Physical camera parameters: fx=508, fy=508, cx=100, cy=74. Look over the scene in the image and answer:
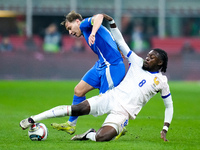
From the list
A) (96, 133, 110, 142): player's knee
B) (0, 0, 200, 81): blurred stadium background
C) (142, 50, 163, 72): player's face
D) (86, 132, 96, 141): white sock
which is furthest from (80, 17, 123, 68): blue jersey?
(0, 0, 200, 81): blurred stadium background

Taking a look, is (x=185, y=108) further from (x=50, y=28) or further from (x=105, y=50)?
(x=50, y=28)

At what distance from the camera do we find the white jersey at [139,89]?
7.82 m

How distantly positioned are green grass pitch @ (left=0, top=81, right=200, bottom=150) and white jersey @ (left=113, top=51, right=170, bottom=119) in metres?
0.58

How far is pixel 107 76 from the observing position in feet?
27.4

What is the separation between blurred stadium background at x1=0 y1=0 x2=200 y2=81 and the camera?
25.0m

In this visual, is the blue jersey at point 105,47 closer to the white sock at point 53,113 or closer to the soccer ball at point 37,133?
the white sock at point 53,113

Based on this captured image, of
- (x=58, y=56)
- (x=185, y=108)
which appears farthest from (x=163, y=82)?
(x=58, y=56)

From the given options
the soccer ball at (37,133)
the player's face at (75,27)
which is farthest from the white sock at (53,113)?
the player's face at (75,27)

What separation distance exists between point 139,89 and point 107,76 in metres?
0.73

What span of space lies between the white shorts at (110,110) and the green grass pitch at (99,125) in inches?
11.5

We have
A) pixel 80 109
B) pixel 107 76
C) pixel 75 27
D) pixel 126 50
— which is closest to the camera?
pixel 80 109

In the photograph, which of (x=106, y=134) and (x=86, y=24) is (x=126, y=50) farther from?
(x=106, y=134)

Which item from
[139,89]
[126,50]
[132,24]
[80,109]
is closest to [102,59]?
[126,50]

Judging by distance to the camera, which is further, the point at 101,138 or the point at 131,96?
the point at 131,96
